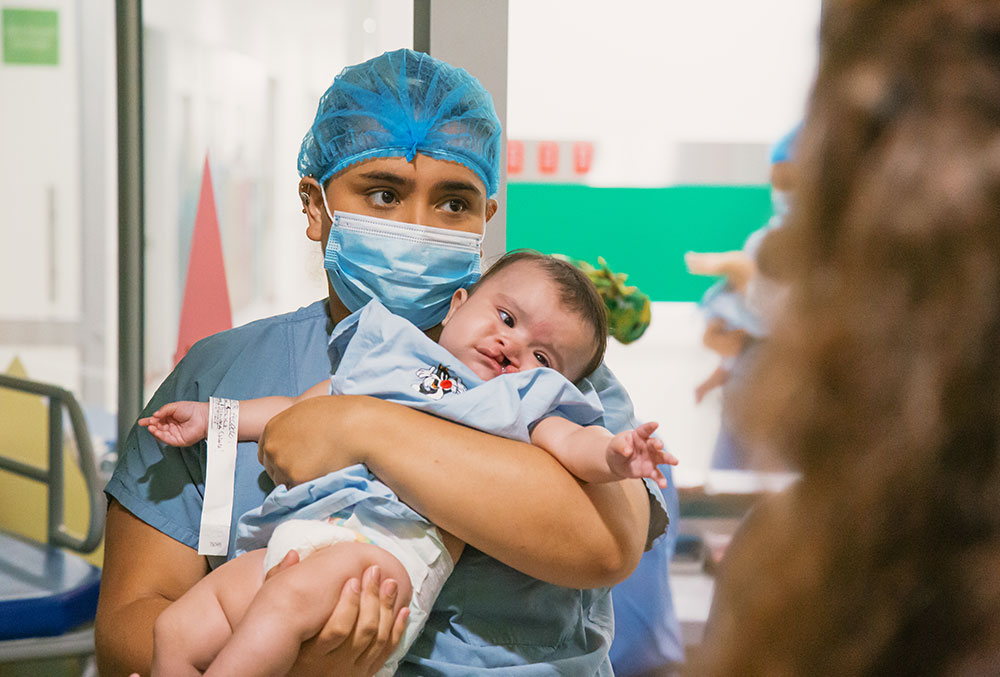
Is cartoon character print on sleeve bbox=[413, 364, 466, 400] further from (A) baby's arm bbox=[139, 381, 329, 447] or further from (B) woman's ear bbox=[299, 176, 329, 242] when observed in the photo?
(B) woman's ear bbox=[299, 176, 329, 242]

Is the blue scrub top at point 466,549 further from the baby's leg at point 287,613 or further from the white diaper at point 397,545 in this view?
the baby's leg at point 287,613

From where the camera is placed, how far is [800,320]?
433 millimetres

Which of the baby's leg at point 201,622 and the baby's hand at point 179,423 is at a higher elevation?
the baby's hand at point 179,423

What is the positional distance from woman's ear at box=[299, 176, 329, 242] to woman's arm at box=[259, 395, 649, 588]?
1.66ft

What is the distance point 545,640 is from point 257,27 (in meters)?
2.68

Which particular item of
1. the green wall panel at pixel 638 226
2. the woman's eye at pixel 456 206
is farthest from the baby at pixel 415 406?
the green wall panel at pixel 638 226

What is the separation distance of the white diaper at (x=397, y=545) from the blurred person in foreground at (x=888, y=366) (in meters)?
0.85

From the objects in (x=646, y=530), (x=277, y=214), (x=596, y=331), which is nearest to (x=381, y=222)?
(x=596, y=331)

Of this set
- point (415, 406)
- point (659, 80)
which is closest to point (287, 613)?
point (415, 406)

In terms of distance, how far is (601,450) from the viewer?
48.8 inches

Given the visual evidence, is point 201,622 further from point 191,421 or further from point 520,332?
point 520,332

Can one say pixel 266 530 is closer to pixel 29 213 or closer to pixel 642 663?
pixel 642 663

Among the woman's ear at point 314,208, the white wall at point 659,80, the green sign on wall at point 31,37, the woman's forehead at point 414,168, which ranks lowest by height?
the woman's ear at point 314,208

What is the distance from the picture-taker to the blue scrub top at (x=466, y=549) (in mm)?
1356
